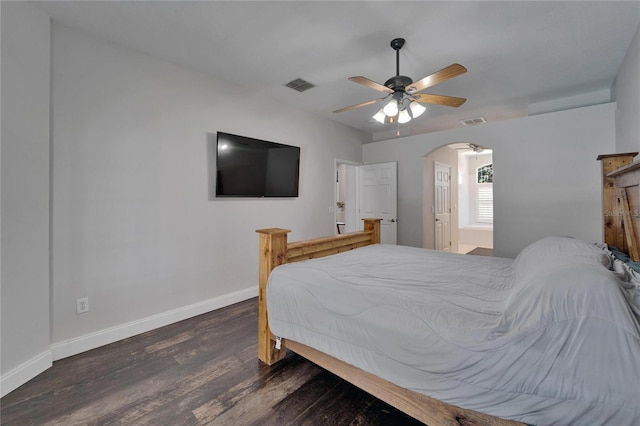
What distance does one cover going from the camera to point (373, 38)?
8.01 feet

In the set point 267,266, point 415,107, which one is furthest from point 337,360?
point 415,107

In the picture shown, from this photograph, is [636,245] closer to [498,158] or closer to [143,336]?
[498,158]

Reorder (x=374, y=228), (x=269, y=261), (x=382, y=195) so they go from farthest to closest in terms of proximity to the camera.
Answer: (x=382, y=195) → (x=374, y=228) → (x=269, y=261)

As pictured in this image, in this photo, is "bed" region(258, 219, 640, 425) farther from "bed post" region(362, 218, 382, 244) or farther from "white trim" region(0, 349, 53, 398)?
"white trim" region(0, 349, 53, 398)

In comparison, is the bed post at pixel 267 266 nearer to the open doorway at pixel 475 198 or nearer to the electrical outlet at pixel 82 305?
the electrical outlet at pixel 82 305

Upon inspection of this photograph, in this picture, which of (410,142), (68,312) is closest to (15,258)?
(68,312)

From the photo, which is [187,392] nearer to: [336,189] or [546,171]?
[336,189]

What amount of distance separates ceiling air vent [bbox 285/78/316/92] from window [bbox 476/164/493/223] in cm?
658

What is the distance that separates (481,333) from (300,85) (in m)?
3.31

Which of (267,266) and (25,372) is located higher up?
(267,266)

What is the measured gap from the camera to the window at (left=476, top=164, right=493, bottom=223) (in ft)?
25.5

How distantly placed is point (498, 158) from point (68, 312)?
5375 millimetres

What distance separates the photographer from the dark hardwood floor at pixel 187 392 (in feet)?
5.18

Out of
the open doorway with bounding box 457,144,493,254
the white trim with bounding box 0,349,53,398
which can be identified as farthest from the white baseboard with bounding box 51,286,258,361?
the open doorway with bounding box 457,144,493,254
